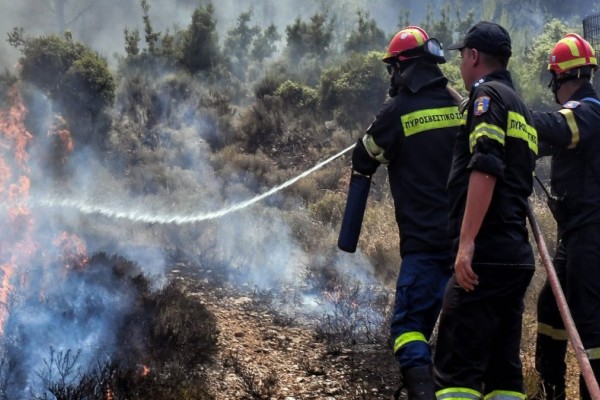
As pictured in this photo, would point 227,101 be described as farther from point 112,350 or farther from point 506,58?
point 506,58

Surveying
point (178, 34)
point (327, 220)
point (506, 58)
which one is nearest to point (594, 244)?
point (506, 58)

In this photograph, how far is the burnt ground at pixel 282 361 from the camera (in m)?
4.46

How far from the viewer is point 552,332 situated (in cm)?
373

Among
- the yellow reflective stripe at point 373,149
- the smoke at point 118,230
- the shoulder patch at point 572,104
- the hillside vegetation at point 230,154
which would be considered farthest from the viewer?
the hillside vegetation at point 230,154

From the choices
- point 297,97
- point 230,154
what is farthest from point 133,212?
point 297,97

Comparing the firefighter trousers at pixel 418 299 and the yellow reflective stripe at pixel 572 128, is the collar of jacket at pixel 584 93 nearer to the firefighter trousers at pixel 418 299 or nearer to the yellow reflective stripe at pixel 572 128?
the yellow reflective stripe at pixel 572 128

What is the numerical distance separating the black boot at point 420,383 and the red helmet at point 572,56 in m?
2.25

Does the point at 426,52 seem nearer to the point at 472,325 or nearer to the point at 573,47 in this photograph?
the point at 573,47

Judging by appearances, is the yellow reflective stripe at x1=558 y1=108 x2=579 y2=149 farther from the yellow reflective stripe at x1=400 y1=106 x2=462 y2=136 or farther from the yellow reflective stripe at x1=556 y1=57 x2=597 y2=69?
the yellow reflective stripe at x1=400 y1=106 x2=462 y2=136

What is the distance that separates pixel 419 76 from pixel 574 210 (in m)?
1.30

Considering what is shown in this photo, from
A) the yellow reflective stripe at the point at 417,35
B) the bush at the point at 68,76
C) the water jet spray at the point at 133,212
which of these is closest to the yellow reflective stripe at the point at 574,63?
the yellow reflective stripe at the point at 417,35

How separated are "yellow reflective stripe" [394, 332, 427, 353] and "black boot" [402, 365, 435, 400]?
145 mm

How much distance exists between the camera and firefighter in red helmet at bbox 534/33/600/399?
3.51 meters

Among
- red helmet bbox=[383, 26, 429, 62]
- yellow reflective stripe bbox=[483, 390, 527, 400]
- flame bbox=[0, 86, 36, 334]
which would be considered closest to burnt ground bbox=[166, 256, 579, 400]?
yellow reflective stripe bbox=[483, 390, 527, 400]
